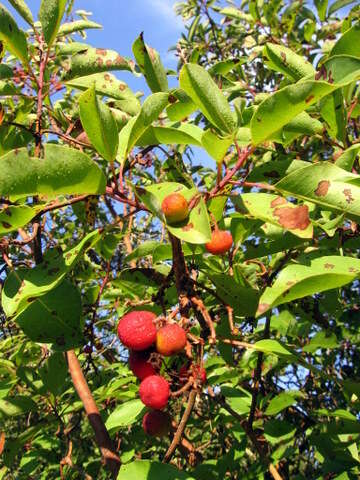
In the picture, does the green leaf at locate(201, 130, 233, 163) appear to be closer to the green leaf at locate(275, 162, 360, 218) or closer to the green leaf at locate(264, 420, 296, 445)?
the green leaf at locate(275, 162, 360, 218)

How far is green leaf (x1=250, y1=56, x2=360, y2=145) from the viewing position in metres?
0.94

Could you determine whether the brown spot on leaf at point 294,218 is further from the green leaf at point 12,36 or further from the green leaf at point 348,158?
the green leaf at point 12,36

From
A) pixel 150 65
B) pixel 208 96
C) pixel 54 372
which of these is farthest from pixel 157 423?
pixel 150 65

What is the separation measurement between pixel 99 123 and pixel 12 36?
572mm

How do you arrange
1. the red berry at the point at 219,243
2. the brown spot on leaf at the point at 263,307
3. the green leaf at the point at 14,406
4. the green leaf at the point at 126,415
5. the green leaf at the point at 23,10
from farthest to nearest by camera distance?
the green leaf at the point at 14,406, the green leaf at the point at 23,10, the green leaf at the point at 126,415, the red berry at the point at 219,243, the brown spot on leaf at the point at 263,307

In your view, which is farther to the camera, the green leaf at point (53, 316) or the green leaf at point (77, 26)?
the green leaf at point (77, 26)

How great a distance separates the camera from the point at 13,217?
1032 millimetres

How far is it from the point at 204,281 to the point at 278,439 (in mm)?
662

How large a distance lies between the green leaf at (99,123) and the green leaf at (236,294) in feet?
1.26

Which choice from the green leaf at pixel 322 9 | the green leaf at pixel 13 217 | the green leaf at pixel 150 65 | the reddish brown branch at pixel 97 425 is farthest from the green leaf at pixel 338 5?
the green leaf at pixel 13 217

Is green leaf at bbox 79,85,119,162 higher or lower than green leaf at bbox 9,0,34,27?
lower

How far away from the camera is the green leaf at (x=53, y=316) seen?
4.10ft

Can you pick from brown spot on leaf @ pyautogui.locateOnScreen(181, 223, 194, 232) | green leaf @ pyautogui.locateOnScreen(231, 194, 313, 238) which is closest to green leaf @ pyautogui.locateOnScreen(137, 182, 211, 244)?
brown spot on leaf @ pyautogui.locateOnScreen(181, 223, 194, 232)

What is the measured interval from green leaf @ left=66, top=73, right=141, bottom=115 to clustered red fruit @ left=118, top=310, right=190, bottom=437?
0.75 m
